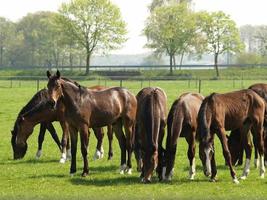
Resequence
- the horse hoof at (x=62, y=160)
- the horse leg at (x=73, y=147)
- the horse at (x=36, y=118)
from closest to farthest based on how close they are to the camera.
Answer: the horse leg at (x=73, y=147)
the horse hoof at (x=62, y=160)
the horse at (x=36, y=118)

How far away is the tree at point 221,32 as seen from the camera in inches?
2968

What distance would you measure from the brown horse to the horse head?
4782mm

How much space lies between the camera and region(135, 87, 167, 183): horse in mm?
11887

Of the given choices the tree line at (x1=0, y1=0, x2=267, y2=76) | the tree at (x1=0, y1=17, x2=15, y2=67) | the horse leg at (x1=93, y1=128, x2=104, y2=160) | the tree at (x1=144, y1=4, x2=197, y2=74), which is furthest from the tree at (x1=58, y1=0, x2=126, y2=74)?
the horse leg at (x1=93, y1=128, x2=104, y2=160)

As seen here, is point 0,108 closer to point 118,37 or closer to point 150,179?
point 150,179

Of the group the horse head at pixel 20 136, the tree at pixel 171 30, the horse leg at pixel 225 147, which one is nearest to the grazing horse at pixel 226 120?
the horse leg at pixel 225 147

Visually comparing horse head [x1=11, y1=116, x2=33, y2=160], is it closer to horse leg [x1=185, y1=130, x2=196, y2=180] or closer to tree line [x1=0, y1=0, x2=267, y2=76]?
horse leg [x1=185, y1=130, x2=196, y2=180]

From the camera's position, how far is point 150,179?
477 inches

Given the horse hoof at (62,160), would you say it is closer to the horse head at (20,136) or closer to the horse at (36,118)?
the horse at (36,118)

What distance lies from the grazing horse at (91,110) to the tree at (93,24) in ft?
189

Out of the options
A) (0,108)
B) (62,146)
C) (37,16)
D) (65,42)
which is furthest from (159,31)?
(62,146)

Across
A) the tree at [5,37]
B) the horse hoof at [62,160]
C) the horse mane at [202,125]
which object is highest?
the tree at [5,37]

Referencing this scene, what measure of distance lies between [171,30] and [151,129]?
66.1 m

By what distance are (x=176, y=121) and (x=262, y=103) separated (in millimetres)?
2127
